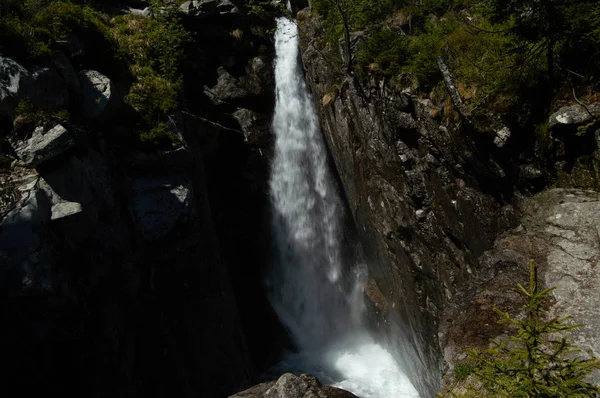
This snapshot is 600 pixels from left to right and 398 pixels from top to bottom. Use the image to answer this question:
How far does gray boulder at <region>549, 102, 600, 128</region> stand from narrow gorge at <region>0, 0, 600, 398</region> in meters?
0.04

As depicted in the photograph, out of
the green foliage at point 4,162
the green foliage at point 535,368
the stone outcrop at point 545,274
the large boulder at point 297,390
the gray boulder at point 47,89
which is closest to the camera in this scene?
the green foliage at point 535,368

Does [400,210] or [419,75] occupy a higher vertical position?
[419,75]

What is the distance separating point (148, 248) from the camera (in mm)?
12047

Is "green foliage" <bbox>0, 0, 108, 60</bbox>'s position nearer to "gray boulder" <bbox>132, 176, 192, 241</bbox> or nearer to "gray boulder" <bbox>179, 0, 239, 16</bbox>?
"gray boulder" <bbox>132, 176, 192, 241</bbox>

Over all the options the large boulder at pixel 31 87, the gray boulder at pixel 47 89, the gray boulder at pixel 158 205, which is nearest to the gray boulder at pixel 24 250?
the large boulder at pixel 31 87

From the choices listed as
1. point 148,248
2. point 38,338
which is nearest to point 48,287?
point 38,338

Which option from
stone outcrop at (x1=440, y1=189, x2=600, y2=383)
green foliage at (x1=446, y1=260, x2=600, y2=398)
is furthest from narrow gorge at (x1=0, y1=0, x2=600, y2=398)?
green foliage at (x1=446, y1=260, x2=600, y2=398)

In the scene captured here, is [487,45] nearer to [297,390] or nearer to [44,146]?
[297,390]

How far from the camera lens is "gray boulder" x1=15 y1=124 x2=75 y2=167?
939 centimetres

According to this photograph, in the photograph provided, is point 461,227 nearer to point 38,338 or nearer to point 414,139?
point 414,139

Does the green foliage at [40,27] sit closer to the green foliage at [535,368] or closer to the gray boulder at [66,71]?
the gray boulder at [66,71]

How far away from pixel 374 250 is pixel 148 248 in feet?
26.8

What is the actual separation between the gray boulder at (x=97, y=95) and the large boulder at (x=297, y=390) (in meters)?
9.73

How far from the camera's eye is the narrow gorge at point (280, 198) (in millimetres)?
6223
